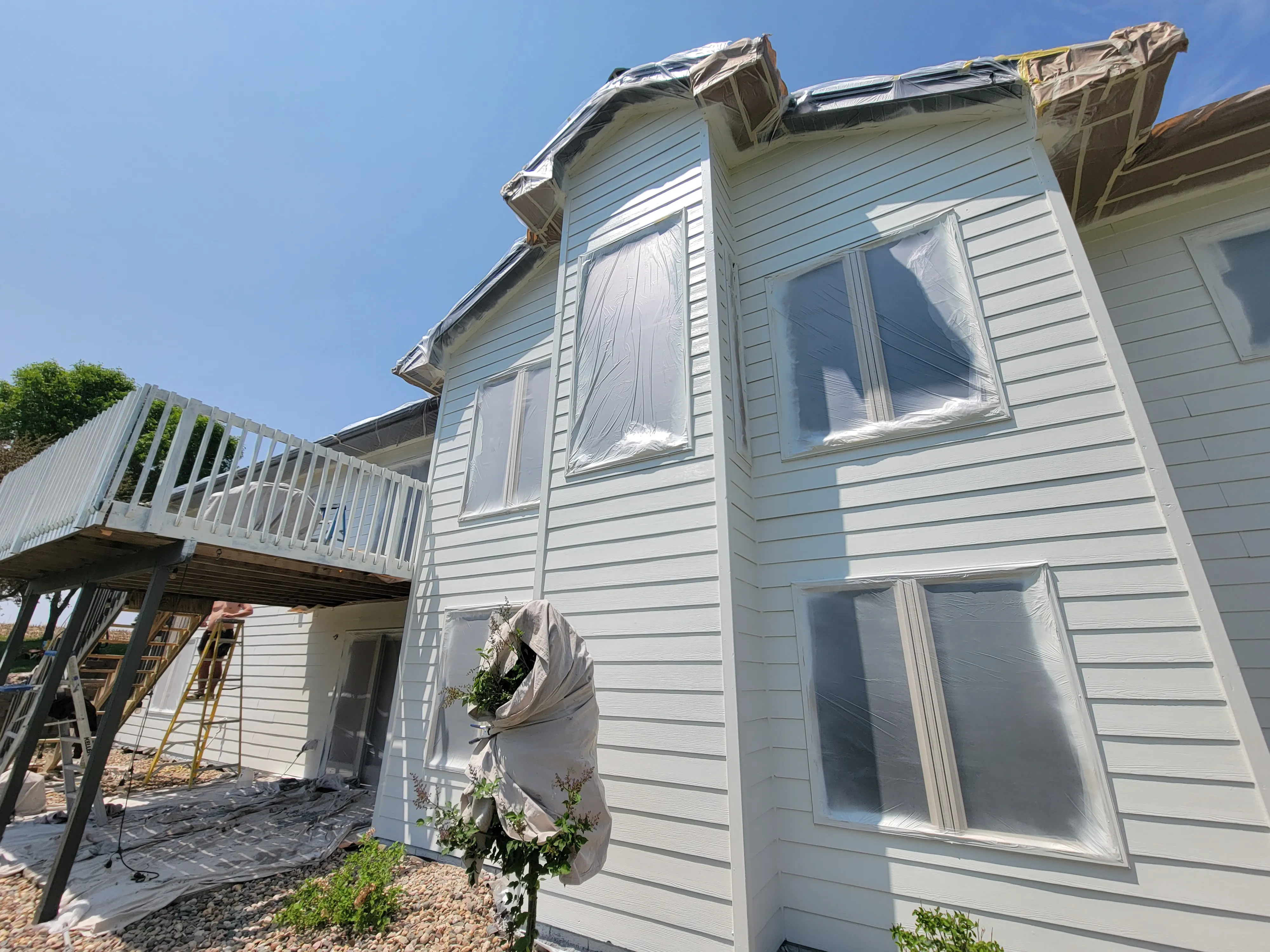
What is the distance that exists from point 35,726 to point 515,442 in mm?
4702

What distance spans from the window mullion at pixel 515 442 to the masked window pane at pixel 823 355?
122 inches

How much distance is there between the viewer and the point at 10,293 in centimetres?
1223

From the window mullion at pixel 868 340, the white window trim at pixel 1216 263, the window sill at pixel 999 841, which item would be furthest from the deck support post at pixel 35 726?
the white window trim at pixel 1216 263

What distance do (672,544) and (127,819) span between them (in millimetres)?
7127

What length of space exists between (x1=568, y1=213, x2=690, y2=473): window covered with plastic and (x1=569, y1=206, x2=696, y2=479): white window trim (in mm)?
11

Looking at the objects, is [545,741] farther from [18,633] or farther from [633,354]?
[18,633]

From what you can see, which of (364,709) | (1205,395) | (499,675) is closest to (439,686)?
(499,675)

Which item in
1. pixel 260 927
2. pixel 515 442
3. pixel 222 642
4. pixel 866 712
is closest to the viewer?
pixel 866 712

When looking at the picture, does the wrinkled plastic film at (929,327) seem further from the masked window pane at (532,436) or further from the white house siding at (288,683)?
the white house siding at (288,683)

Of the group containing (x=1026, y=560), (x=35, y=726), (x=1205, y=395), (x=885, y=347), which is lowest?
(x=35, y=726)

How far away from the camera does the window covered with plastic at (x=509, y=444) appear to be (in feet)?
17.3

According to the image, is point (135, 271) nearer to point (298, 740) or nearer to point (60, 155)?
point (60, 155)

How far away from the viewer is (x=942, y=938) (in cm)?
219

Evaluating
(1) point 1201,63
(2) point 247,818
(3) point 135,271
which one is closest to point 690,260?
(1) point 1201,63
